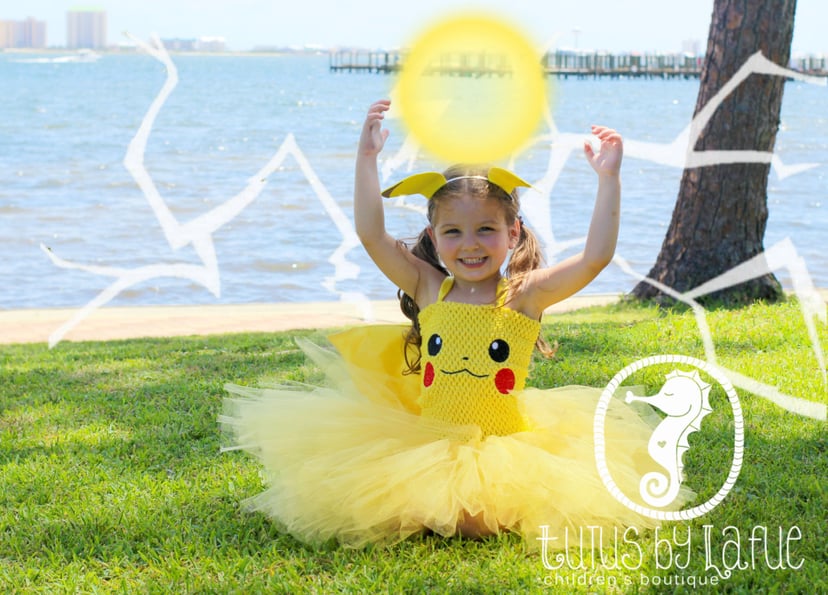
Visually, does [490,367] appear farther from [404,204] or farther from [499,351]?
[404,204]

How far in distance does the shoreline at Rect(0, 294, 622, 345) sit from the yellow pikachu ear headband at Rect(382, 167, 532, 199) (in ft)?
14.7

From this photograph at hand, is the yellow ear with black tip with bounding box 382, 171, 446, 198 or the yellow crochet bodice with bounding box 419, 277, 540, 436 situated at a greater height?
the yellow ear with black tip with bounding box 382, 171, 446, 198

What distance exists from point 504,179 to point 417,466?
3.26ft

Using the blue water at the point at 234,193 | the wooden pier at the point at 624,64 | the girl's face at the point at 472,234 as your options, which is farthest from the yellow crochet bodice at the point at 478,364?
the wooden pier at the point at 624,64

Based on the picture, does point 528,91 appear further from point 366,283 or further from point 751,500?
point 366,283

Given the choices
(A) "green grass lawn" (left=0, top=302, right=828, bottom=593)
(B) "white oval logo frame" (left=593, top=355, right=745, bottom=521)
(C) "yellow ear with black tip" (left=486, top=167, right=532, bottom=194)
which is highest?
(C) "yellow ear with black tip" (left=486, top=167, right=532, bottom=194)

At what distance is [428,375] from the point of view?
361 cm

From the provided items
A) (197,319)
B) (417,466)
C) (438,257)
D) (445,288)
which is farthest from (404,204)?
(417,466)

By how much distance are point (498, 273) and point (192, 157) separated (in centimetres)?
2704

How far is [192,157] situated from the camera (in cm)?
2966

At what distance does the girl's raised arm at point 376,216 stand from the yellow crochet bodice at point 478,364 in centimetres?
23

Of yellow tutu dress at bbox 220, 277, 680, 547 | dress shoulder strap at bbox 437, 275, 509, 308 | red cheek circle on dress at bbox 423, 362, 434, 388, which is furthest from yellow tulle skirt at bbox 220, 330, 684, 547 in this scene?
dress shoulder strap at bbox 437, 275, 509, 308

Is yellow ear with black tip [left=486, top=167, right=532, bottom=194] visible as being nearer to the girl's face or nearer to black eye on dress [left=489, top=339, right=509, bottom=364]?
the girl's face

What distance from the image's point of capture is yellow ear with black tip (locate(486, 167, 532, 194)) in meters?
3.51
